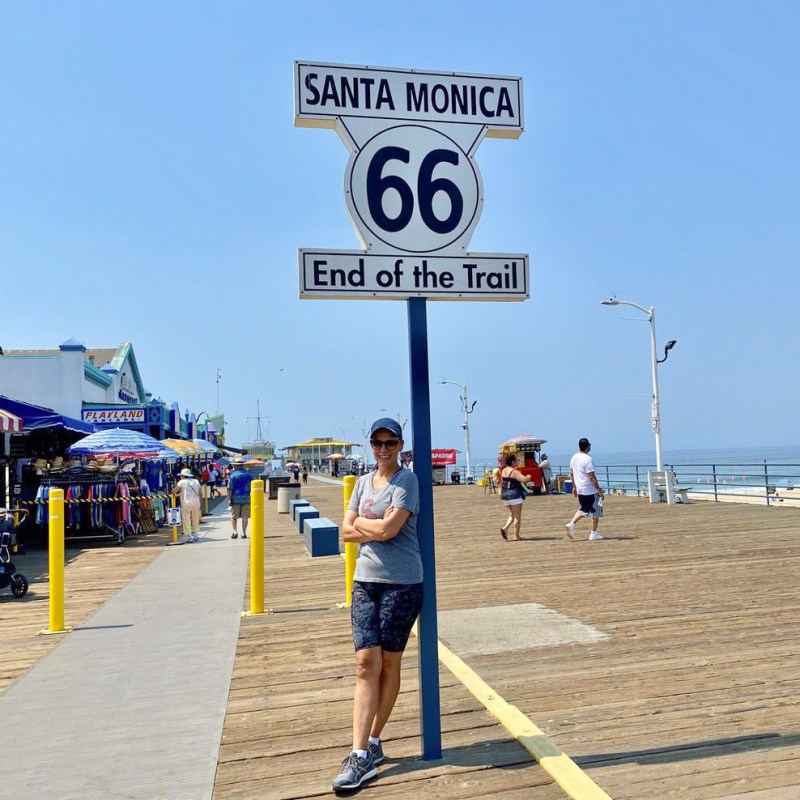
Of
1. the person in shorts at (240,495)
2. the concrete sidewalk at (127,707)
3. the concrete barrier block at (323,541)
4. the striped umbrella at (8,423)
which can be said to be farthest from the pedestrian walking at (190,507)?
the concrete sidewalk at (127,707)

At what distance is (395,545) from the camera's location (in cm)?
377

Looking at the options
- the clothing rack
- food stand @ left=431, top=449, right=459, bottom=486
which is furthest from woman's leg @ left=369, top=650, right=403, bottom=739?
food stand @ left=431, top=449, right=459, bottom=486

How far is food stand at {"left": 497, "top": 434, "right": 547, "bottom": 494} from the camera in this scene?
2928 centimetres

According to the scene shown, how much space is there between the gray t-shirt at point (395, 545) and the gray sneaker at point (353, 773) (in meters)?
0.85

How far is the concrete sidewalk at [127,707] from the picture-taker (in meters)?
3.93

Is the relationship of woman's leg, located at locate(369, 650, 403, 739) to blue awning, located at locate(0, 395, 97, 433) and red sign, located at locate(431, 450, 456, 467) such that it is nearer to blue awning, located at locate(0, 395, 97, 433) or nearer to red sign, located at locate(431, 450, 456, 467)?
blue awning, located at locate(0, 395, 97, 433)

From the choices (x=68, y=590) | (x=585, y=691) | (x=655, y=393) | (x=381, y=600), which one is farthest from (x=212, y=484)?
(x=381, y=600)

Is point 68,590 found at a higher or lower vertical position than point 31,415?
lower

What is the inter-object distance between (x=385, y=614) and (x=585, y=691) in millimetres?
2186

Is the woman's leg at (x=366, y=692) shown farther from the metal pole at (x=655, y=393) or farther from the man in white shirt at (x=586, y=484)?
the metal pole at (x=655, y=393)

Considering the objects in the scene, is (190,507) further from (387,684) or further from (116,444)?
(387,684)

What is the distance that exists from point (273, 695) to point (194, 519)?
11367 millimetres

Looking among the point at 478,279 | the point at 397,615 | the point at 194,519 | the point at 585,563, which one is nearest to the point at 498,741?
the point at 397,615

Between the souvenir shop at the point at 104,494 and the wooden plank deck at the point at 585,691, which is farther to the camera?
the souvenir shop at the point at 104,494
